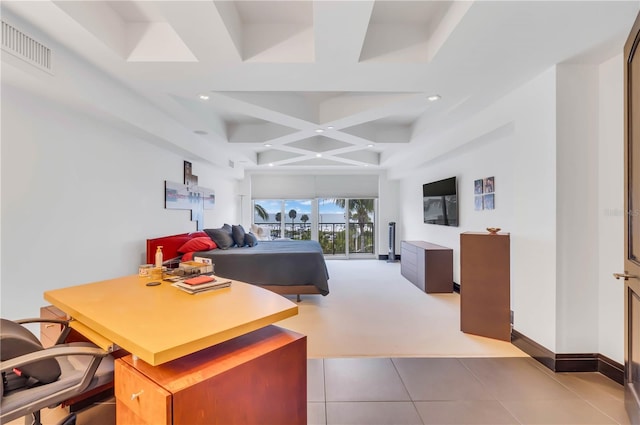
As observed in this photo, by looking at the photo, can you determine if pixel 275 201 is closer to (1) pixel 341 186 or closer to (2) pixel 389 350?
(1) pixel 341 186

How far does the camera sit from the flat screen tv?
4.59 meters

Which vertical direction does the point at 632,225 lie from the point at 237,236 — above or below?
above

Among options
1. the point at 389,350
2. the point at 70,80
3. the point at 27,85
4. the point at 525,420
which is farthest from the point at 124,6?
the point at 525,420

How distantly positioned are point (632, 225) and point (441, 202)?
11.0ft

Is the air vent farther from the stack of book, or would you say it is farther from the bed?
the bed

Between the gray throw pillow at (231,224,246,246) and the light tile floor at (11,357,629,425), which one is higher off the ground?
the gray throw pillow at (231,224,246,246)

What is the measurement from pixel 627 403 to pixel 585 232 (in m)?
1.21

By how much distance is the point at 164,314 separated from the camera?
4.19 feet

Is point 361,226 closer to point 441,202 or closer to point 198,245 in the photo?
point 441,202

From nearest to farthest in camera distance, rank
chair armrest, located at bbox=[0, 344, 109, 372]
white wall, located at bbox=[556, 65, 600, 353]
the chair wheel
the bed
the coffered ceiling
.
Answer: chair armrest, located at bbox=[0, 344, 109, 372]
the chair wheel
the coffered ceiling
white wall, located at bbox=[556, 65, 600, 353]
the bed

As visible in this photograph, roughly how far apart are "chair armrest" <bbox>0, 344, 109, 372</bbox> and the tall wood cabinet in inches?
125

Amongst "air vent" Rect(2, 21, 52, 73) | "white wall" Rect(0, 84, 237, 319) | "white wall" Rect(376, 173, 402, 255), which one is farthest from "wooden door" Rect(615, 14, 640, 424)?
"white wall" Rect(376, 173, 402, 255)

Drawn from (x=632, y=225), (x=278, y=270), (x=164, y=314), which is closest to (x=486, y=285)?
(x=632, y=225)

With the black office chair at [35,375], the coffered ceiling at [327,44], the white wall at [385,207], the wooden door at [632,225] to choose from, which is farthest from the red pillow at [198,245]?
the white wall at [385,207]
